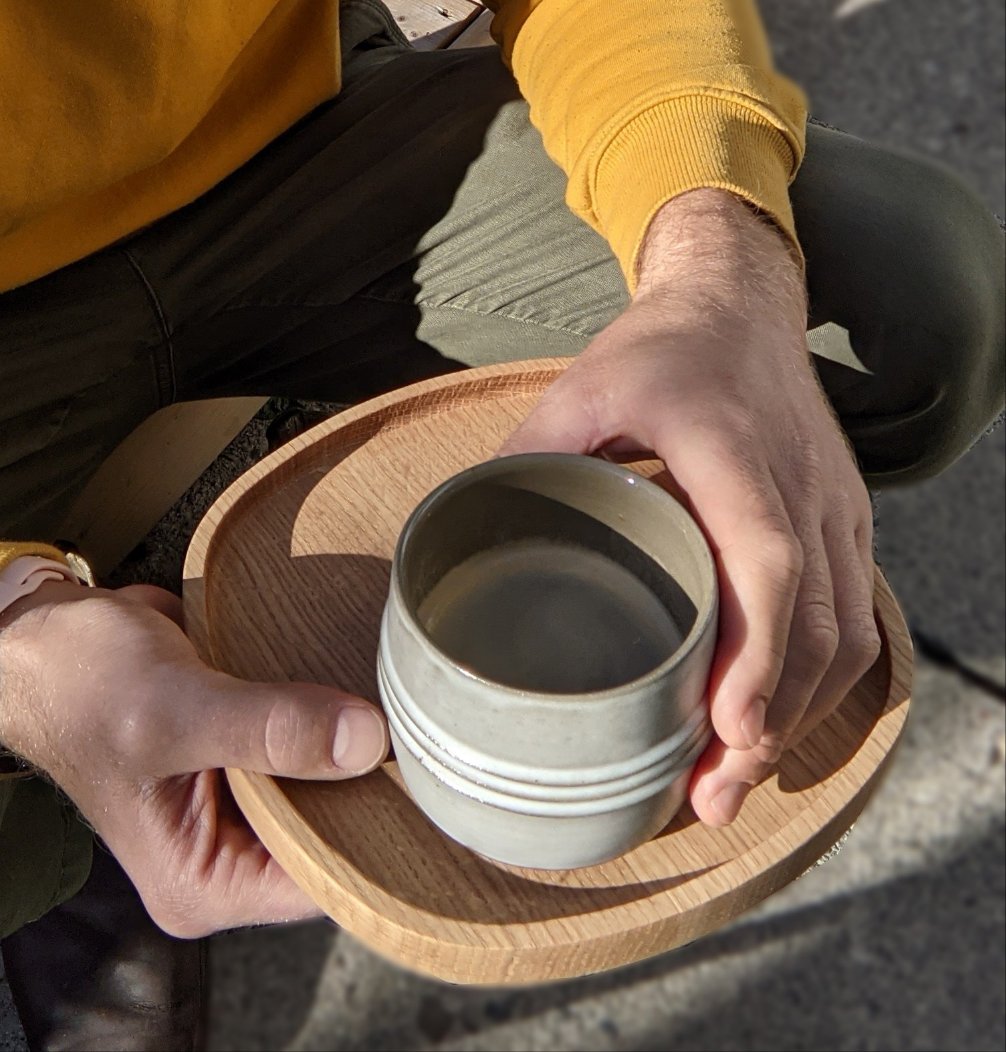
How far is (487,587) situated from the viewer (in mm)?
539

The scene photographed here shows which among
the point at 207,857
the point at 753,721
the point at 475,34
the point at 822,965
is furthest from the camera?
the point at 475,34

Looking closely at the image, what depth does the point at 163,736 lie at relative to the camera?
562 mm

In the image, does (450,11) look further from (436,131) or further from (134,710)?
(134,710)

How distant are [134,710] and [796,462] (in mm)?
346

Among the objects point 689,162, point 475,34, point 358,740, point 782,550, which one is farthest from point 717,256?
point 475,34

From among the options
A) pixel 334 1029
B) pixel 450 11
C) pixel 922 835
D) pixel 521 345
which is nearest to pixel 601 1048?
pixel 334 1029

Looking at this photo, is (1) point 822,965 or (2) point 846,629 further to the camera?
(1) point 822,965

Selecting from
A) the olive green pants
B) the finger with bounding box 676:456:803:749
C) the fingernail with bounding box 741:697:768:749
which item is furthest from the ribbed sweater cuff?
the fingernail with bounding box 741:697:768:749

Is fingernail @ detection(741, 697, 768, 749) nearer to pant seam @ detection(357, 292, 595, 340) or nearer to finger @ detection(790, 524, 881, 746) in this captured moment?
finger @ detection(790, 524, 881, 746)

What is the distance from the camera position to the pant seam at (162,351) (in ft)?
2.68

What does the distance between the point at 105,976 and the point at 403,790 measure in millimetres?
593

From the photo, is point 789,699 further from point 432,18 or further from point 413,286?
point 432,18

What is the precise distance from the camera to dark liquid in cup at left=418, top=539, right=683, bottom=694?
20.1 inches

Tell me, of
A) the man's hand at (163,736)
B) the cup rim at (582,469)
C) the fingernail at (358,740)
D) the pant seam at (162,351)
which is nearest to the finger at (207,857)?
the man's hand at (163,736)
